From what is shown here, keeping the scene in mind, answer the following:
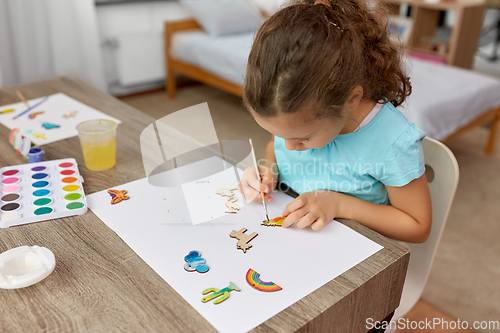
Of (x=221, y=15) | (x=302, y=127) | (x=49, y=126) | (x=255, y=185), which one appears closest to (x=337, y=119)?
(x=302, y=127)

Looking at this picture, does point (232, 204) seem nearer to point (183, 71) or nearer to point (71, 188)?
point (71, 188)

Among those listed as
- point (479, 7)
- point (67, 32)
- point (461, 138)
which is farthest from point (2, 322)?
point (479, 7)

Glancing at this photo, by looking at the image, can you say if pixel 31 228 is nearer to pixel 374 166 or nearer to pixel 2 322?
pixel 2 322

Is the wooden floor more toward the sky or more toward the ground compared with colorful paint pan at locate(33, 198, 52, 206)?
more toward the ground

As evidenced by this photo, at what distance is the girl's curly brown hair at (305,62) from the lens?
0.63m

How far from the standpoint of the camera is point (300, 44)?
24.6 inches

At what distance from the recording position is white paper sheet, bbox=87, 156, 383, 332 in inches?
21.9

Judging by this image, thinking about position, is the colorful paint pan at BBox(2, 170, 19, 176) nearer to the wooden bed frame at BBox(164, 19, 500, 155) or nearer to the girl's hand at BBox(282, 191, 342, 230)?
the girl's hand at BBox(282, 191, 342, 230)

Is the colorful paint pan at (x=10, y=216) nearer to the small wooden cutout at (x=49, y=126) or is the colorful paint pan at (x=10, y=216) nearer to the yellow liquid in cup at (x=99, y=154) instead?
the yellow liquid in cup at (x=99, y=154)

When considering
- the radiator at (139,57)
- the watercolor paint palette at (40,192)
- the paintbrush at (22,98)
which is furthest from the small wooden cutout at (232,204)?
the radiator at (139,57)

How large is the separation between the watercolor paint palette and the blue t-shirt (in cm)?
42

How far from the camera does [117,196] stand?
0.80 metres

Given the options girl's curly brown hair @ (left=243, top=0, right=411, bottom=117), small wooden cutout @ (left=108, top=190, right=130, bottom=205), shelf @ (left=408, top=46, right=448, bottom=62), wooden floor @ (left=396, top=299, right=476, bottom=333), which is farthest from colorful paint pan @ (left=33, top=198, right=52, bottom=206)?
shelf @ (left=408, top=46, right=448, bottom=62)

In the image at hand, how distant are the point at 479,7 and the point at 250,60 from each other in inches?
122
